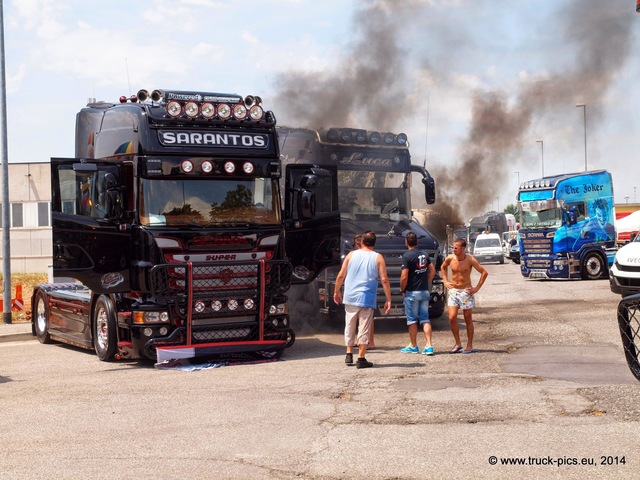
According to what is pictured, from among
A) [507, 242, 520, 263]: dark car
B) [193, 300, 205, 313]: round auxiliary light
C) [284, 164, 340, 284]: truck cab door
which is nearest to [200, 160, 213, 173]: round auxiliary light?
[284, 164, 340, 284]: truck cab door

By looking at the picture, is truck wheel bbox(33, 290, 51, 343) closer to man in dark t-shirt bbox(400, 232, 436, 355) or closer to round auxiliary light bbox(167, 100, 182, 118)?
round auxiliary light bbox(167, 100, 182, 118)

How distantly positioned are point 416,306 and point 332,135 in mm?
5314

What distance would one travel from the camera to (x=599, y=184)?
3291 cm

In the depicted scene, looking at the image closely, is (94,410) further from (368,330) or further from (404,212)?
(404,212)

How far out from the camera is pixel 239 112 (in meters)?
13.6

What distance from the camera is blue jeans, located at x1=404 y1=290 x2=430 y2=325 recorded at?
14.0m

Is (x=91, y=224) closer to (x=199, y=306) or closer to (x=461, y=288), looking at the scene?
(x=199, y=306)

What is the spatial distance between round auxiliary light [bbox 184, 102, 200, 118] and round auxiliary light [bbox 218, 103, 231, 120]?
0.33 meters

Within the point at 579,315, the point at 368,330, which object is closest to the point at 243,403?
the point at 368,330

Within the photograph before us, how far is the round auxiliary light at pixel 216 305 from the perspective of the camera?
42.8 feet

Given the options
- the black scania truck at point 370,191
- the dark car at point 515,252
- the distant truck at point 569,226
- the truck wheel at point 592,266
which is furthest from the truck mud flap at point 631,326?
the dark car at point 515,252

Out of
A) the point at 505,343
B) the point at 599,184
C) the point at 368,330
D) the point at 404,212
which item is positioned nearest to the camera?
the point at 368,330

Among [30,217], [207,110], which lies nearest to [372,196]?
[207,110]

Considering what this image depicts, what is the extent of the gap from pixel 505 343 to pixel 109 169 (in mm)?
6720
